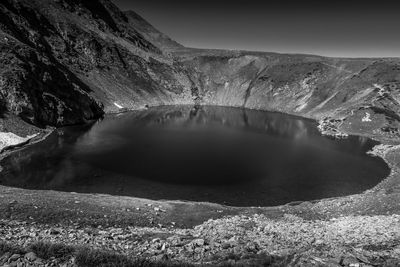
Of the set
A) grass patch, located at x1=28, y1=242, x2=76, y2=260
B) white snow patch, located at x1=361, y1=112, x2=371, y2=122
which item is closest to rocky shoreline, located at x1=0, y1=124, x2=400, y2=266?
grass patch, located at x1=28, y1=242, x2=76, y2=260

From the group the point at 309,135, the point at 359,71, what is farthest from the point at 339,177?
the point at 359,71

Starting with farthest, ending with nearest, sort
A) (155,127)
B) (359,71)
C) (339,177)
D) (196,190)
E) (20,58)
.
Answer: (359,71)
(155,127)
(20,58)
(339,177)
(196,190)

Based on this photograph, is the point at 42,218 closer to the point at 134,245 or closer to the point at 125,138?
the point at 134,245

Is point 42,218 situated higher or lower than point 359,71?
lower

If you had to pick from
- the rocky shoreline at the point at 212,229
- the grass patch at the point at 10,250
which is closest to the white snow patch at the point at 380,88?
the rocky shoreline at the point at 212,229

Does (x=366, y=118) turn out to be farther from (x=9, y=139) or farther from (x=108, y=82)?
(x=108, y=82)

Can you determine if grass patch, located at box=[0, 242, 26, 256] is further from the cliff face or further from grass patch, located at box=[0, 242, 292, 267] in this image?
the cliff face

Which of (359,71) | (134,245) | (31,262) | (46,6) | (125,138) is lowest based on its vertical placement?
(125,138)
